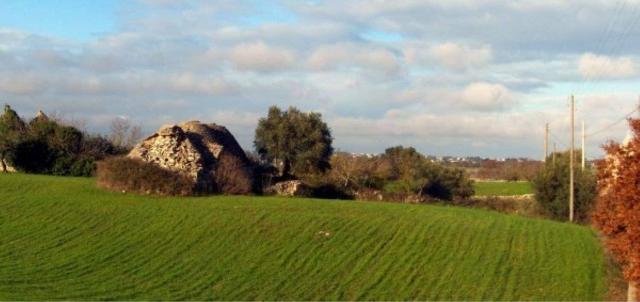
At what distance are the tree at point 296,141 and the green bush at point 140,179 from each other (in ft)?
41.0

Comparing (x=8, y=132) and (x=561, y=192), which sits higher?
(x=8, y=132)

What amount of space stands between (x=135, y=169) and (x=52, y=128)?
10549 millimetres

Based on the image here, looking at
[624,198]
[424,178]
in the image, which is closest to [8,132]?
[424,178]

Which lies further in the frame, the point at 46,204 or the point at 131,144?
the point at 131,144

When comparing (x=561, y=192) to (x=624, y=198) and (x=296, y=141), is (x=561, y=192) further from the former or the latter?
(x=624, y=198)

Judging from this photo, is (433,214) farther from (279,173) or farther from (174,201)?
(279,173)

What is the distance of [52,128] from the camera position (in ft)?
130

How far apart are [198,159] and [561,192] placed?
2319 centimetres

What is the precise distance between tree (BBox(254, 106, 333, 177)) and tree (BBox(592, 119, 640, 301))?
2705cm

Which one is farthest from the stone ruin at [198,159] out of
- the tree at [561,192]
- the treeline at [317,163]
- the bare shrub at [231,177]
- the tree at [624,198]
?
the tree at [561,192]

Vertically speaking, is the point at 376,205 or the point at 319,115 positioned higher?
the point at 319,115

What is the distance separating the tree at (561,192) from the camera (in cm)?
4672

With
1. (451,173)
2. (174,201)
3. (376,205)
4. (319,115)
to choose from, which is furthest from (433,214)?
(451,173)

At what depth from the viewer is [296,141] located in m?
43.9
